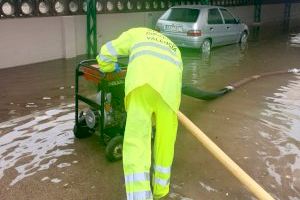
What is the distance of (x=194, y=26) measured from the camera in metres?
11.3

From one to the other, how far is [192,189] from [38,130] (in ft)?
8.99

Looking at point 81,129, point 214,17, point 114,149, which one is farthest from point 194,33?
point 114,149

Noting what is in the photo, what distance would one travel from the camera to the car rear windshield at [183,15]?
1156 cm

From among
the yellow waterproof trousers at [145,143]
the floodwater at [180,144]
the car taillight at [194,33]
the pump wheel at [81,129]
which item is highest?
the car taillight at [194,33]

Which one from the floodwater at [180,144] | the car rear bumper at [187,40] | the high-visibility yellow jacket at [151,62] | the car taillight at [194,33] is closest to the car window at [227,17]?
the car rear bumper at [187,40]

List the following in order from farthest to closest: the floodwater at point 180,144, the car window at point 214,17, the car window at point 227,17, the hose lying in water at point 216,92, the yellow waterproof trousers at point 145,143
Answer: the car window at point 227,17 → the car window at point 214,17 → the hose lying in water at point 216,92 → the floodwater at point 180,144 → the yellow waterproof trousers at point 145,143

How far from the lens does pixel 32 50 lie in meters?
10.1

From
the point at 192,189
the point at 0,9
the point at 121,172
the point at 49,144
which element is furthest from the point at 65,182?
the point at 0,9

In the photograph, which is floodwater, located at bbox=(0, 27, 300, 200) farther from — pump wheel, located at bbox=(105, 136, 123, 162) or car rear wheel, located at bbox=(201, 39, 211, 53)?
car rear wheel, located at bbox=(201, 39, 211, 53)

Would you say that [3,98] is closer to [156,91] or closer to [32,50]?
[32,50]

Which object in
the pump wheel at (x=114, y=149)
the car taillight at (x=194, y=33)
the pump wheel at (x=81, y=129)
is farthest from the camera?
the car taillight at (x=194, y=33)

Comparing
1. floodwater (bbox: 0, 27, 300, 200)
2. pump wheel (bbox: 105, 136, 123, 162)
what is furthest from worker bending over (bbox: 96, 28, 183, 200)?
Answer: pump wheel (bbox: 105, 136, 123, 162)

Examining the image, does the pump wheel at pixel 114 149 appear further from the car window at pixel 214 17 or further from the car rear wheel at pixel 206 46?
the car window at pixel 214 17

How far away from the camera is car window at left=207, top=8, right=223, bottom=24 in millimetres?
11953
